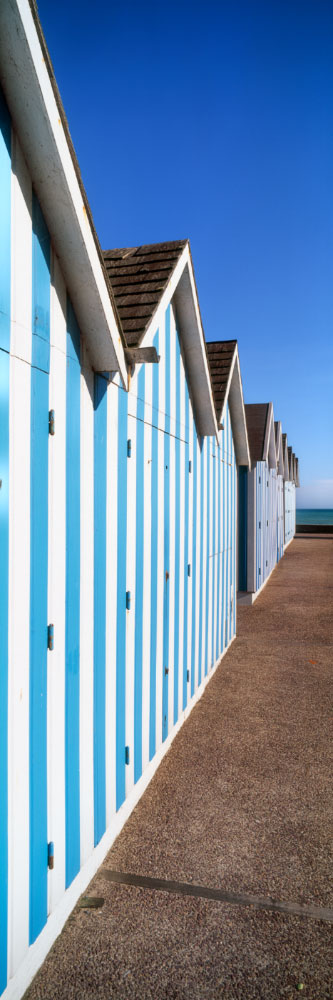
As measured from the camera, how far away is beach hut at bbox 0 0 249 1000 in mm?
2375

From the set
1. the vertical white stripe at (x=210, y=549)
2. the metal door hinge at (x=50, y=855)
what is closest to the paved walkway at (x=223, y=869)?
the metal door hinge at (x=50, y=855)

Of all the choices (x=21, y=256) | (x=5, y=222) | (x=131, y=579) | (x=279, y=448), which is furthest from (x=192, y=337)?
(x=279, y=448)

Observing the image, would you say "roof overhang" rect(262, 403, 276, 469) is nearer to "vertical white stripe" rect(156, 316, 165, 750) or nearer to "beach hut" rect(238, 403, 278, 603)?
"beach hut" rect(238, 403, 278, 603)

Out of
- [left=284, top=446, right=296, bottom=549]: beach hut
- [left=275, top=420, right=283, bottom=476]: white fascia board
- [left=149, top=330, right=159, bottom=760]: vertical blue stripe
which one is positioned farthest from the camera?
[left=284, top=446, right=296, bottom=549]: beach hut

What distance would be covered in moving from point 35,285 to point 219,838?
3453 mm

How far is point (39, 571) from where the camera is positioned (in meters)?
2.69

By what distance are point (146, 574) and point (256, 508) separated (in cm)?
939

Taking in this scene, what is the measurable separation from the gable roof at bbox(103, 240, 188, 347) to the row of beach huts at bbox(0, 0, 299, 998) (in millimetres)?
21

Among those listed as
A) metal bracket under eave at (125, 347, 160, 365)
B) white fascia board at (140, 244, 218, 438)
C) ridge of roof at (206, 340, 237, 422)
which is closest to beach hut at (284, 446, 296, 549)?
ridge of roof at (206, 340, 237, 422)

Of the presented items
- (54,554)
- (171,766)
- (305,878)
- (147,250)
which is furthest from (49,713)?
(147,250)

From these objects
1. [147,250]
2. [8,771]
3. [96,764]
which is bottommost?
[96,764]

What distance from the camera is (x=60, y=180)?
2562 mm

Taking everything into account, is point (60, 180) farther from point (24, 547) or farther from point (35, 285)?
point (24, 547)

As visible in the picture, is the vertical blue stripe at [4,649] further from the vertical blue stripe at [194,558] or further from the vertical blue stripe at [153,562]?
the vertical blue stripe at [194,558]
